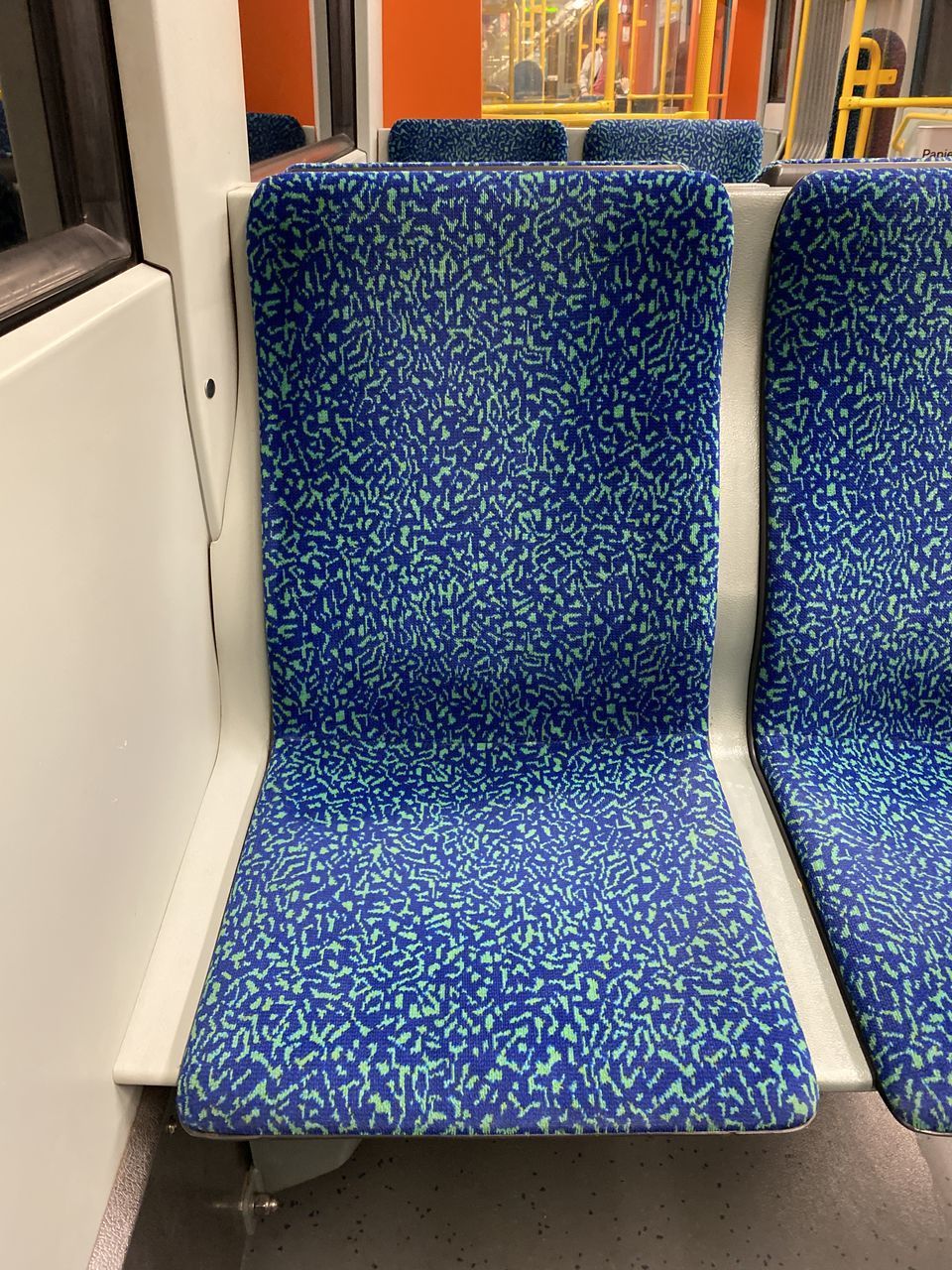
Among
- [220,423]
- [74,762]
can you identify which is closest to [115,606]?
[74,762]

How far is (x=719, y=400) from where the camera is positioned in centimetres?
110

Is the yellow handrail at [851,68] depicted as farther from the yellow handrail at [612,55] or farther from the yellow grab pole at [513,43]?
the yellow grab pole at [513,43]

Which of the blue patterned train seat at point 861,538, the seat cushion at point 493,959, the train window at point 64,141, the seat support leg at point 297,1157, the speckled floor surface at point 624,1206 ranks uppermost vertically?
the train window at point 64,141

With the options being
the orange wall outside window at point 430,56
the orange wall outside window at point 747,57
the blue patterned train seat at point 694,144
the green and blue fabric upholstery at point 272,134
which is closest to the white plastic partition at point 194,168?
the green and blue fabric upholstery at point 272,134

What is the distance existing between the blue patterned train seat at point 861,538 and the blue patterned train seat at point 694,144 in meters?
2.15

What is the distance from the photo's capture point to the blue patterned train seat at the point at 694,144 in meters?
2.95

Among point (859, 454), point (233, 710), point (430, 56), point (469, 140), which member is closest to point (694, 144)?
point (469, 140)

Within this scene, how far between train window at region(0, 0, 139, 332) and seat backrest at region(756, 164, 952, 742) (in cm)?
68

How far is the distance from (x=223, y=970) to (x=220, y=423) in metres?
0.57

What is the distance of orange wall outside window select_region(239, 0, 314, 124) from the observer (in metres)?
3.29

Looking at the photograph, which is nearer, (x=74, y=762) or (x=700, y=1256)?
(x=74, y=762)

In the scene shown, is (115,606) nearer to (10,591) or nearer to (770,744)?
(10,591)

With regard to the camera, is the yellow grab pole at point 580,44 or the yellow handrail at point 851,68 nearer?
the yellow handrail at point 851,68

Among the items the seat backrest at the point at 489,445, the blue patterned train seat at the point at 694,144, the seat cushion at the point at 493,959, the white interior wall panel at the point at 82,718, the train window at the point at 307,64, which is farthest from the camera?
the train window at the point at 307,64
